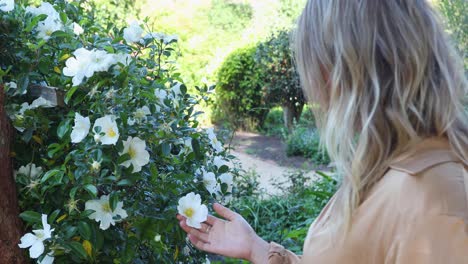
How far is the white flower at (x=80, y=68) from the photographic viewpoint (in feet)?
4.29

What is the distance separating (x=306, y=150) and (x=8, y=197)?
265 inches

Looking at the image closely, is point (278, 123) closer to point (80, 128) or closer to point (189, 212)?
point (189, 212)

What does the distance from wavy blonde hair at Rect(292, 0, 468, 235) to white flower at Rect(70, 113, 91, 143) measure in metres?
0.53

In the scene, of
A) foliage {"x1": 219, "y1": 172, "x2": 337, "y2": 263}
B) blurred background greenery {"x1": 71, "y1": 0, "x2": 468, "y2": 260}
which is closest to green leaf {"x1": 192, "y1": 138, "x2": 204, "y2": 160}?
foliage {"x1": 219, "y1": 172, "x2": 337, "y2": 263}

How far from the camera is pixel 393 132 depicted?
1060 millimetres

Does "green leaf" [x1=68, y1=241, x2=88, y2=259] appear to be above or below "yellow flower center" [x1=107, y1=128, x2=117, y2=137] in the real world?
below

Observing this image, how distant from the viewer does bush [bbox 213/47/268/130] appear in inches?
374

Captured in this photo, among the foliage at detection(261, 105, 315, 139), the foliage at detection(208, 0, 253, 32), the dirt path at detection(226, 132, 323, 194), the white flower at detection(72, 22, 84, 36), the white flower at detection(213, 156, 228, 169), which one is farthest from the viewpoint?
the foliage at detection(208, 0, 253, 32)

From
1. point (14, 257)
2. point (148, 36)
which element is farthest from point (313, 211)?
point (14, 257)

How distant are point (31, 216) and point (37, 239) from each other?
59 mm

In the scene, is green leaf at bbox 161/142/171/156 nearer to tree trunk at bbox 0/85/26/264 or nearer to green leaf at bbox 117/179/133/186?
green leaf at bbox 117/179/133/186

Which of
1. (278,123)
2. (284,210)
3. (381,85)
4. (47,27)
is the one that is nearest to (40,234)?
(47,27)

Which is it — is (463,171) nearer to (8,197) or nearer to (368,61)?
(368,61)

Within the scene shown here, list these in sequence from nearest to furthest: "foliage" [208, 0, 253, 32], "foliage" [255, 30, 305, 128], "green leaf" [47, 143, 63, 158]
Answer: "green leaf" [47, 143, 63, 158] → "foliage" [255, 30, 305, 128] → "foliage" [208, 0, 253, 32]
